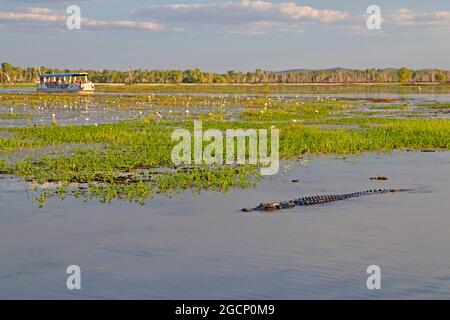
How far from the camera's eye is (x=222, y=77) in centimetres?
17938

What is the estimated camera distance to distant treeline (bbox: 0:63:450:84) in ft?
554

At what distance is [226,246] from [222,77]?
170 m

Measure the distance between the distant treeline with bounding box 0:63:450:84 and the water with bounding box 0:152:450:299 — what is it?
481 feet

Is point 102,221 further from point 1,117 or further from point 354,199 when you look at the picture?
point 1,117

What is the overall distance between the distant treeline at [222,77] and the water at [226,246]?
481ft

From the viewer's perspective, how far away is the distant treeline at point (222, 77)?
554 feet

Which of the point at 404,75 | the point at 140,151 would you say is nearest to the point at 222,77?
the point at 404,75

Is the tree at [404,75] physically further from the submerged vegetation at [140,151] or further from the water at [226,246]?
the water at [226,246]

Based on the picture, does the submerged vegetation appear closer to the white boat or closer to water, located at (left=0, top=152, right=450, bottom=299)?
water, located at (left=0, top=152, right=450, bottom=299)

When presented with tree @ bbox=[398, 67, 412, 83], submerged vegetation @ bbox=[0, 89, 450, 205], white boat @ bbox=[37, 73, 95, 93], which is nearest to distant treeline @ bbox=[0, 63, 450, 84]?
tree @ bbox=[398, 67, 412, 83]

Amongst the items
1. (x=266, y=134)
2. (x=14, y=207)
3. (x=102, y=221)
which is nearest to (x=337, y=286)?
(x=102, y=221)

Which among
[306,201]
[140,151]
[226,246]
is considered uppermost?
[140,151]

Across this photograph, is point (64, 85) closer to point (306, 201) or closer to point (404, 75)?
point (306, 201)

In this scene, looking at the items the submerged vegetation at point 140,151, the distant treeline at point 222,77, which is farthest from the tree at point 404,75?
the submerged vegetation at point 140,151
